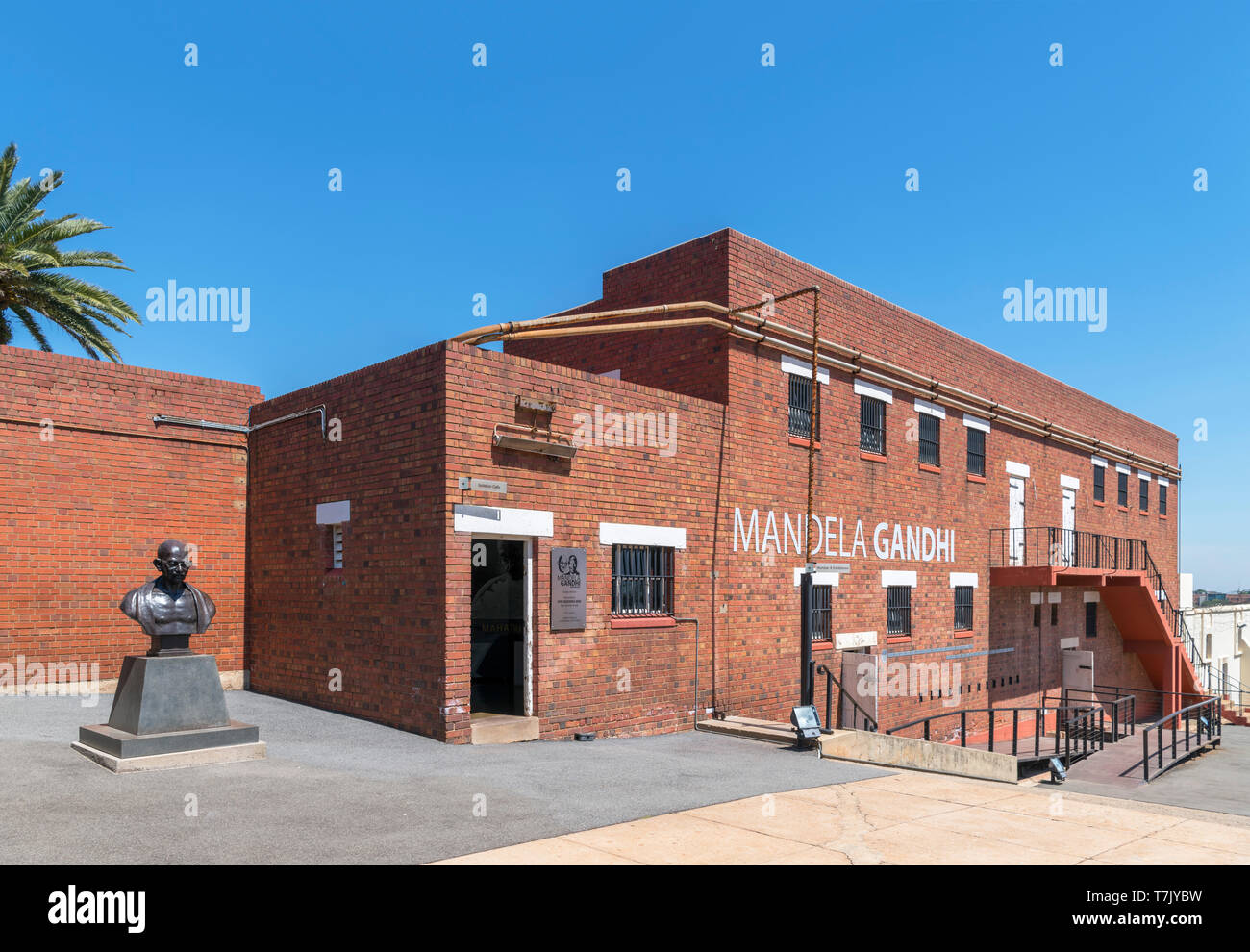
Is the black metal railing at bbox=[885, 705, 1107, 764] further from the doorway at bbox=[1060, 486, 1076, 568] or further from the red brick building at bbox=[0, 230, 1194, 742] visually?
the doorway at bbox=[1060, 486, 1076, 568]

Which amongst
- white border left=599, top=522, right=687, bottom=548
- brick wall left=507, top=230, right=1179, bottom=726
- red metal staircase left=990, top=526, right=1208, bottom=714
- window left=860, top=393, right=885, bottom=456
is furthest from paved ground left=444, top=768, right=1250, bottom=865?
red metal staircase left=990, top=526, right=1208, bottom=714

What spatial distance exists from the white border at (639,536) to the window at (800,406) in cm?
363

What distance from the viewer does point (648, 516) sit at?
1354 centimetres

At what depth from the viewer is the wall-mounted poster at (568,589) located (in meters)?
12.1

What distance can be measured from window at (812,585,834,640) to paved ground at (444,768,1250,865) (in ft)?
23.3

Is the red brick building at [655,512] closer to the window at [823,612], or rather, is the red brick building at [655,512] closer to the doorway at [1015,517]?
the window at [823,612]

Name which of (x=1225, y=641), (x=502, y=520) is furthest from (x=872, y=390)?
(x=1225, y=641)

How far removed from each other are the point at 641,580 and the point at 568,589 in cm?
155

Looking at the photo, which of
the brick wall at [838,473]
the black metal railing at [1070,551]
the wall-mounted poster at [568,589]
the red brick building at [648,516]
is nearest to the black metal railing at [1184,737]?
the brick wall at [838,473]

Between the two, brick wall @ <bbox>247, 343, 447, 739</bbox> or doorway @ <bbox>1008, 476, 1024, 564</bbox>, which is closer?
brick wall @ <bbox>247, 343, 447, 739</bbox>

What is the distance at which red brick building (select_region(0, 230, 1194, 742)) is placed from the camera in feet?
38.3

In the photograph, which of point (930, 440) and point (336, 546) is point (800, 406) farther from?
point (336, 546)
